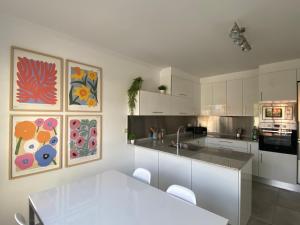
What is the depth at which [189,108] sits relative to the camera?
3.81 meters

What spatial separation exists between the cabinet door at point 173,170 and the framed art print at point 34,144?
54.3 inches

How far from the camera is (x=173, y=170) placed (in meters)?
2.31

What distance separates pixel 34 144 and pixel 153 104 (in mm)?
1812

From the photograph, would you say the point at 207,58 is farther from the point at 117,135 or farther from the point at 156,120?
the point at 117,135

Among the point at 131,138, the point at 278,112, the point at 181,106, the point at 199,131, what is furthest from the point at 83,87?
the point at 278,112

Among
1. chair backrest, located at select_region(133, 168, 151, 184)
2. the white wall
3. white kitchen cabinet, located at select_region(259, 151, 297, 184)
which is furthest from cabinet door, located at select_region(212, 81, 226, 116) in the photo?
chair backrest, located at select_region(133, 168, 151, 184)

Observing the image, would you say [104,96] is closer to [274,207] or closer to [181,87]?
[181,87]

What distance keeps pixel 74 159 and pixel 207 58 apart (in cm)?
257

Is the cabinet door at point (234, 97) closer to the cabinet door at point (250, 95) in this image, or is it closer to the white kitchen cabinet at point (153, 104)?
the cabinet door at point (250, 95)

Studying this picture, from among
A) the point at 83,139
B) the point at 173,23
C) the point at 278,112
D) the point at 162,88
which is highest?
the point at 173,23

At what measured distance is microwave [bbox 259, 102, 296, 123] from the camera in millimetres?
2822

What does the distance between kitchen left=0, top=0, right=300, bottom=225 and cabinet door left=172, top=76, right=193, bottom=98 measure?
2.3 inches

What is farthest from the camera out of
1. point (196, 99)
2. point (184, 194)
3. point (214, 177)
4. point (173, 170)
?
point (196, 99)

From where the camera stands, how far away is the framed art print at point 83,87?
6.97ft
